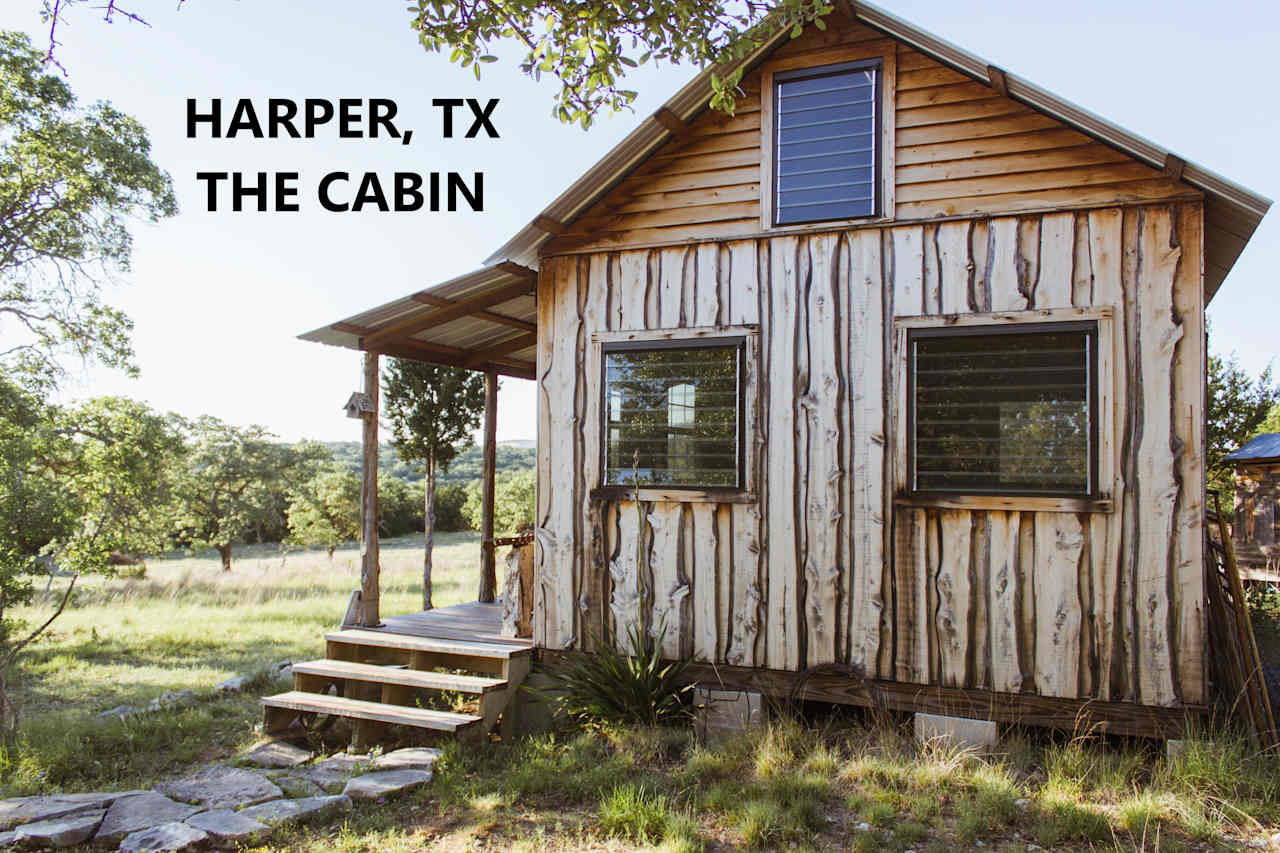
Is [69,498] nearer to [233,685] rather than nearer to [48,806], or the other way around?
[233,685]

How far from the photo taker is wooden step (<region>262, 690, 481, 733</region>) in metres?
5.68

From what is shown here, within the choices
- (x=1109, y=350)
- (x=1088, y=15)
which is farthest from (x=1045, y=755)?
(x=1088, y=15)

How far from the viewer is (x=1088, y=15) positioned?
805 centimetres

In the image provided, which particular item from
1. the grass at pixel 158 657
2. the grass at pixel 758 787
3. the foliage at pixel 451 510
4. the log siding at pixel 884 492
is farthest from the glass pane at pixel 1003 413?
the foliage at pixel 451 510

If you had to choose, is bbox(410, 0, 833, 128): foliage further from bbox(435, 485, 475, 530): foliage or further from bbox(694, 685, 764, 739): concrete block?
bbox(435, 485, 475, 530): foliage

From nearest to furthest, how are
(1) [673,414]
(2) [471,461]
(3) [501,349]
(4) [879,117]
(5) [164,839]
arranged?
(5) [164,839] < (4) [879,117] < (1) [673,414] < (3) [501,349] < (2) [471,461]

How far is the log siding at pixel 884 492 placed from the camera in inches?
197

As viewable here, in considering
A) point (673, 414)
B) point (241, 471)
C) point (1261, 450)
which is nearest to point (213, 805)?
point (673, 414)

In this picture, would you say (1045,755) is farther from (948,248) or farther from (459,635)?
(459,635)

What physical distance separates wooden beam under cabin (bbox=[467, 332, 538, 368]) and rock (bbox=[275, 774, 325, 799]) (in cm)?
467

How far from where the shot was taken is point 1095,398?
16.8ft

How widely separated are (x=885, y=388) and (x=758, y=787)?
2.69 meters

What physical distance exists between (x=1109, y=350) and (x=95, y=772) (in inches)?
283

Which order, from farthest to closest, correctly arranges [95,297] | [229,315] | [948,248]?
[229,315], [95,297], [948,248]
